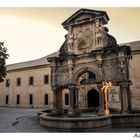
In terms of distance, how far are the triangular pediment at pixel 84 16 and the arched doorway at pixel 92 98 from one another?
23.6 feet

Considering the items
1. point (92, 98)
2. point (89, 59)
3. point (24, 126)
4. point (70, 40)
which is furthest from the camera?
point (92, 98)

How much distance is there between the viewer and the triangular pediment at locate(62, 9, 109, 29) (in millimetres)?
8590

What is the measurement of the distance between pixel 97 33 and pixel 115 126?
12.3 feet

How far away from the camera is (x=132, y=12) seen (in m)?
7.16

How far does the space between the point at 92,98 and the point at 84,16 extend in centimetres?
780

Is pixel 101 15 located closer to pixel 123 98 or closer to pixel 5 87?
pixel 123 98

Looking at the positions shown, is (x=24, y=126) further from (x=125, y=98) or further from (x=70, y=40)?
(x=70, y=40)

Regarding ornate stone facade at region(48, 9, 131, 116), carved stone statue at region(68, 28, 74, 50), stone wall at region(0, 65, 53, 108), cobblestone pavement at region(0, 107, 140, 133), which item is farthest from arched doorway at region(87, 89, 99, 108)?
carved stone statue at region(68, 28, 74, 50)

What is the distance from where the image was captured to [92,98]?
607 inches

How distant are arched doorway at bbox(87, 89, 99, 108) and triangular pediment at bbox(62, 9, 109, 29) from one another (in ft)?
23.6

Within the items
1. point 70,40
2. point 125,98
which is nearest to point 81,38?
point 70,40

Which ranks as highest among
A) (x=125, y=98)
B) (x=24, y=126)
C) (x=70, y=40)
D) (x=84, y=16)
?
(x=84, y=16)
